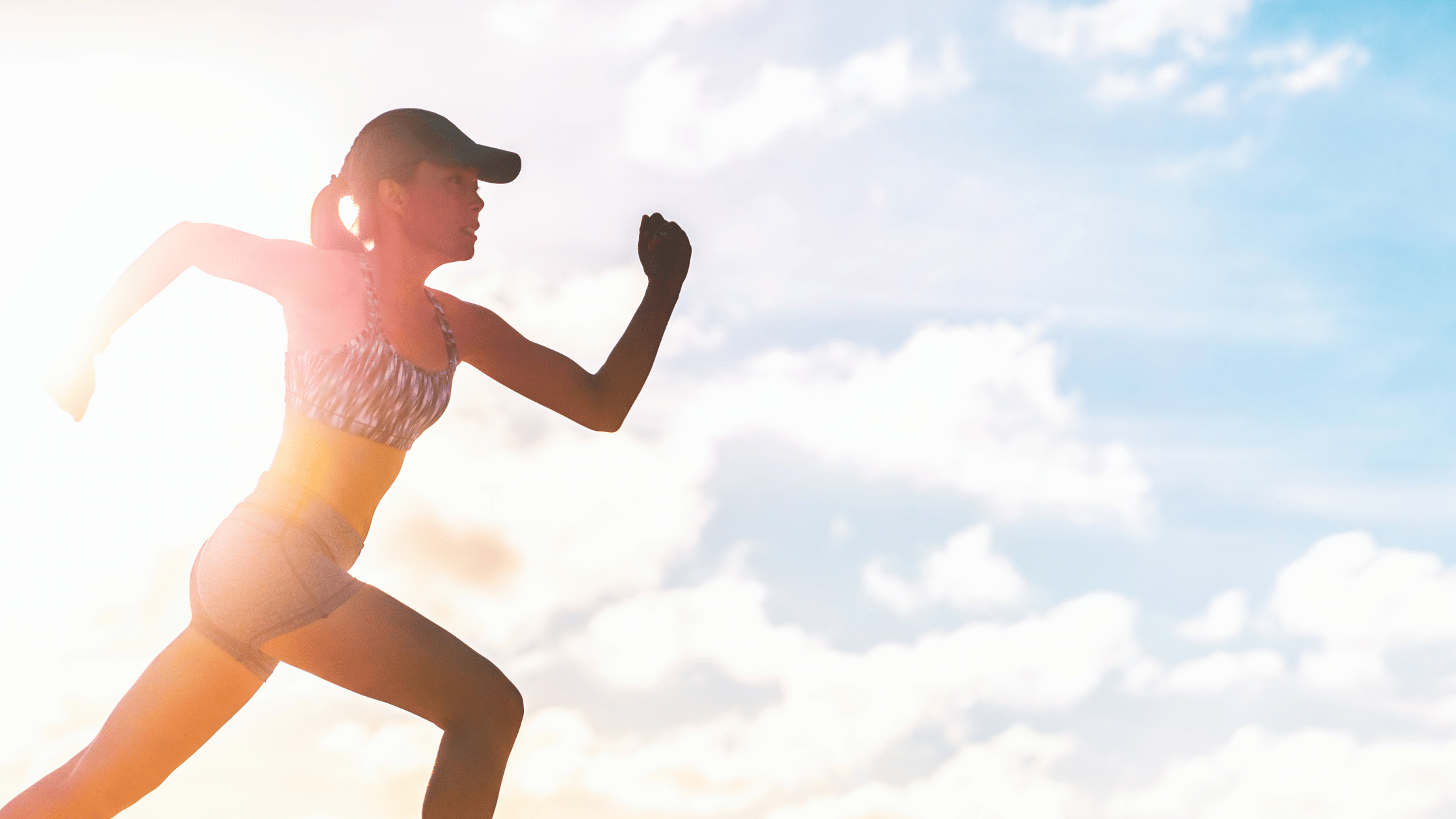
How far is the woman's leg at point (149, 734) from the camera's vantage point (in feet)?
14.7

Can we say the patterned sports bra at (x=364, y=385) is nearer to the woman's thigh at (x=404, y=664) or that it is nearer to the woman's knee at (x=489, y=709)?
the woman's thigh at (x=404, y=664)

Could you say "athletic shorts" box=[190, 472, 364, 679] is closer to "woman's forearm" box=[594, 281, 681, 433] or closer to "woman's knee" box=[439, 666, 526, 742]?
"woman's knee" box=[439, 666, 526, 742]

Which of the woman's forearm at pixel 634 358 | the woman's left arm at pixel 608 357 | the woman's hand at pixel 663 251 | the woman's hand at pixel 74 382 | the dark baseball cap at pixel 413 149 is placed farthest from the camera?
the woman's hand at pixel 663 251

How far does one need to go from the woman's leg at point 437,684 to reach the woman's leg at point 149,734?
0.34 metres

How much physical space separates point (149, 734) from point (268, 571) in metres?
0.62

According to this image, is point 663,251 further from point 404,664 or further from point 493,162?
point 404,664

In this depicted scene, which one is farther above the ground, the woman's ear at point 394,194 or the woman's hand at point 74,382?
the woman's ear at point 394,194

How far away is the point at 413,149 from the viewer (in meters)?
4.92

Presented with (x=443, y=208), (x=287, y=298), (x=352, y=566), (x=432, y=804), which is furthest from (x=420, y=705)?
(x=443, y=208)

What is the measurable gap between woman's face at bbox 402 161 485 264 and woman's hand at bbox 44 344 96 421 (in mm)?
1100

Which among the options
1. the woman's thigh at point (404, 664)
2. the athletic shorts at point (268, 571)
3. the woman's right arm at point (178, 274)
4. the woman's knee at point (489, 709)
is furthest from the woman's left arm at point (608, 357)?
the woman's knee at point (489, 709)

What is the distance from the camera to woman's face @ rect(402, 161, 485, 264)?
4.94 m

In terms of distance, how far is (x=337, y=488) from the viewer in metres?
4.68

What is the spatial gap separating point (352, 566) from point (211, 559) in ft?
1.45
